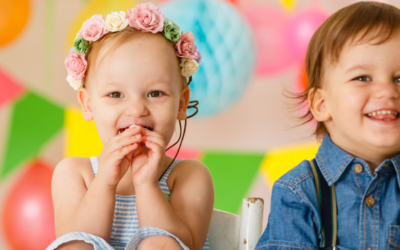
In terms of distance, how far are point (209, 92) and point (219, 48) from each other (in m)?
0.21

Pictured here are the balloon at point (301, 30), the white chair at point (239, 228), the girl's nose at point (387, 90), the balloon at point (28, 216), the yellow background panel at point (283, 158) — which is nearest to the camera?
the girl's nose at point (387, 90)

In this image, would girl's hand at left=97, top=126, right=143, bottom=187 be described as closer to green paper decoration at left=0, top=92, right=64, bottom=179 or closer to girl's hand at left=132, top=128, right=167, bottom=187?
girl's hand at left=132, top=128, right=167, bottom=187

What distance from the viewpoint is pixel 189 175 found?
3.37 feet

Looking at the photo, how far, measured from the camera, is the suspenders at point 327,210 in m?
0.85

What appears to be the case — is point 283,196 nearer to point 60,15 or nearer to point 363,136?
point 363,136

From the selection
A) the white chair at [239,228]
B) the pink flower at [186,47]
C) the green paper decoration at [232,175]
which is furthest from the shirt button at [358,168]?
the green paper decoration at [232,175]

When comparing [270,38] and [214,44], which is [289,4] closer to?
[270,38]

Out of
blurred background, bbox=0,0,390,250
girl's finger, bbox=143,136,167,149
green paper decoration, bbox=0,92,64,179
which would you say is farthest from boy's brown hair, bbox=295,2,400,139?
green paper decoration, bbox=0,92,64,179

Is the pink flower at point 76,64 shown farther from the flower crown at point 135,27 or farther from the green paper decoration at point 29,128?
the green paper decoration at point 29,128

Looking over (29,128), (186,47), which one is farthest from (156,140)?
(29,128)

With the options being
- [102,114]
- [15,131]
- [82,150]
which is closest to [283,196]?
[102,114]

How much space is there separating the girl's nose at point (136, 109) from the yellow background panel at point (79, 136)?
1.16 m

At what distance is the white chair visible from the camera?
92cm

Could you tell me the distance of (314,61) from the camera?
0.96m
